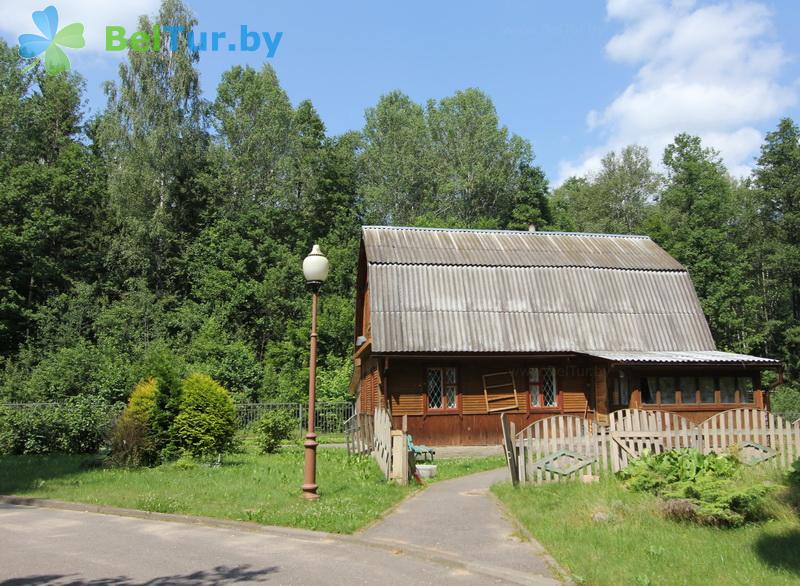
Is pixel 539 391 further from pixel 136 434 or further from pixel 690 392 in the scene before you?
pixel 136 434

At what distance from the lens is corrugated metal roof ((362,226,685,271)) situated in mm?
24281

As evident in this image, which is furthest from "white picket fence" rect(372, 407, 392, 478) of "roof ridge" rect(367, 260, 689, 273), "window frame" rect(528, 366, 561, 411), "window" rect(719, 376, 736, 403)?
"window" rect(719, 376, 736, 403)

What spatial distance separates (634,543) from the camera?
25.6 feet

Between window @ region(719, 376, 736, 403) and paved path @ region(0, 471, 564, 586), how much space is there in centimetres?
1378

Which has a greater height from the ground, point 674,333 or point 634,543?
point 674,333

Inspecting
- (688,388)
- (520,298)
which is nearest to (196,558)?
(520,298)

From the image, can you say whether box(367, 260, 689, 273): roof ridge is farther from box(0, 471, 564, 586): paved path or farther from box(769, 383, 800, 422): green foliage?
box(0, 471, 564, 586): paved path

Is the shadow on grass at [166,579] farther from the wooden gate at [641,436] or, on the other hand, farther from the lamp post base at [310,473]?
the wooden gate at [641,436]

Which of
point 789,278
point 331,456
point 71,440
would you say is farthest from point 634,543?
point 789,278

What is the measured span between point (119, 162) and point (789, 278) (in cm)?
4579

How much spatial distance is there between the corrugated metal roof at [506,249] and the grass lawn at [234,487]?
8.68 m

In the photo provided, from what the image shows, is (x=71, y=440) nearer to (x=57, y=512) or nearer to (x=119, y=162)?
(x=57, y=512)

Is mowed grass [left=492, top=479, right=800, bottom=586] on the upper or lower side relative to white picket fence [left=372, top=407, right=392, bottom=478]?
lower

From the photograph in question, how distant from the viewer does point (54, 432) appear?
744 inches
